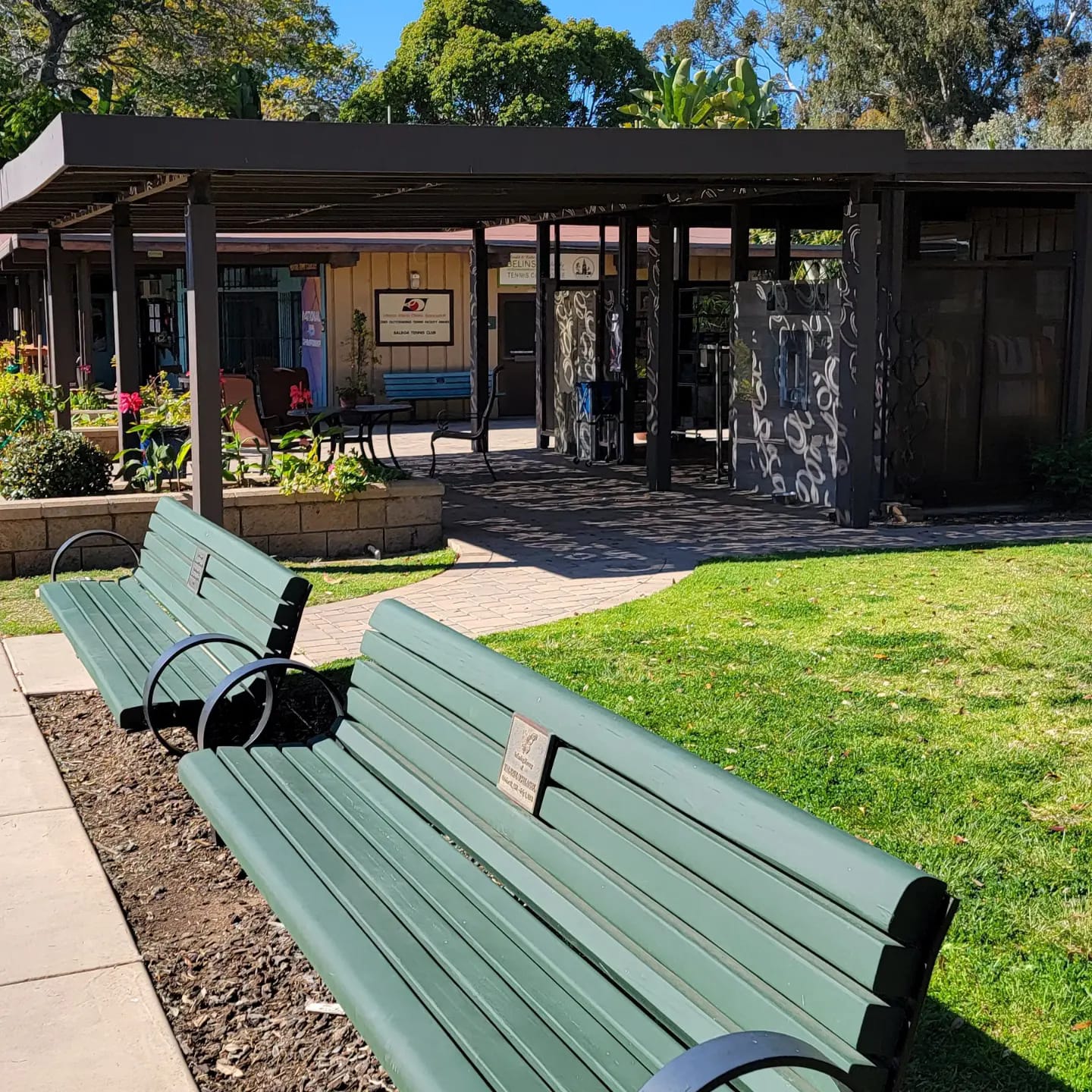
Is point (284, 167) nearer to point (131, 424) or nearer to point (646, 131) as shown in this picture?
point (646, 131)

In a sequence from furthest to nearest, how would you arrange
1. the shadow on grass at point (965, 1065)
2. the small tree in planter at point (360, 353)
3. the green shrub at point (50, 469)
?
the small tree in planter at point (360, 353) < the green shrub at point (50, 469) < the shadow on grass at point (965, 1065)

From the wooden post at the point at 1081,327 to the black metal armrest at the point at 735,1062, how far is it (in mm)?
11070

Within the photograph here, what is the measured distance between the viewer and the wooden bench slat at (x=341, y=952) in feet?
8.85

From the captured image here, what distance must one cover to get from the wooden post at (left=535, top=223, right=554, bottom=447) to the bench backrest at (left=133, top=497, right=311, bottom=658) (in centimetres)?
1080

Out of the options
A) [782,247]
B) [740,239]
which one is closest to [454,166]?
[740,239]

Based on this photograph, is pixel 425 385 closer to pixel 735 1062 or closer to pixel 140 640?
pixel 140 640

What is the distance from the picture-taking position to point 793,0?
157ft

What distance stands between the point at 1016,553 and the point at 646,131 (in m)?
3.79

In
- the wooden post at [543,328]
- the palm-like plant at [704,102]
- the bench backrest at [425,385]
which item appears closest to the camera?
the wooden post at [543,328]

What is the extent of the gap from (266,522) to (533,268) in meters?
16.1

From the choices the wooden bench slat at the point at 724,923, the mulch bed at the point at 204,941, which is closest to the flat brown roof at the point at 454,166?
the mulch bed at the point at 204,941

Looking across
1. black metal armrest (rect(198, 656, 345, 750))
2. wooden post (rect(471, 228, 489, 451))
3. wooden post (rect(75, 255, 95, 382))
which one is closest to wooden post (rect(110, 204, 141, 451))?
wooden post (rect(471, 228, 489, 451))

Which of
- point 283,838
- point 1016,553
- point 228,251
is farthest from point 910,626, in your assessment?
point 228,251

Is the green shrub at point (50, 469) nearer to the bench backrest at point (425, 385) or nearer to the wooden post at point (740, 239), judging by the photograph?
the wooden post at point (740, 239)
